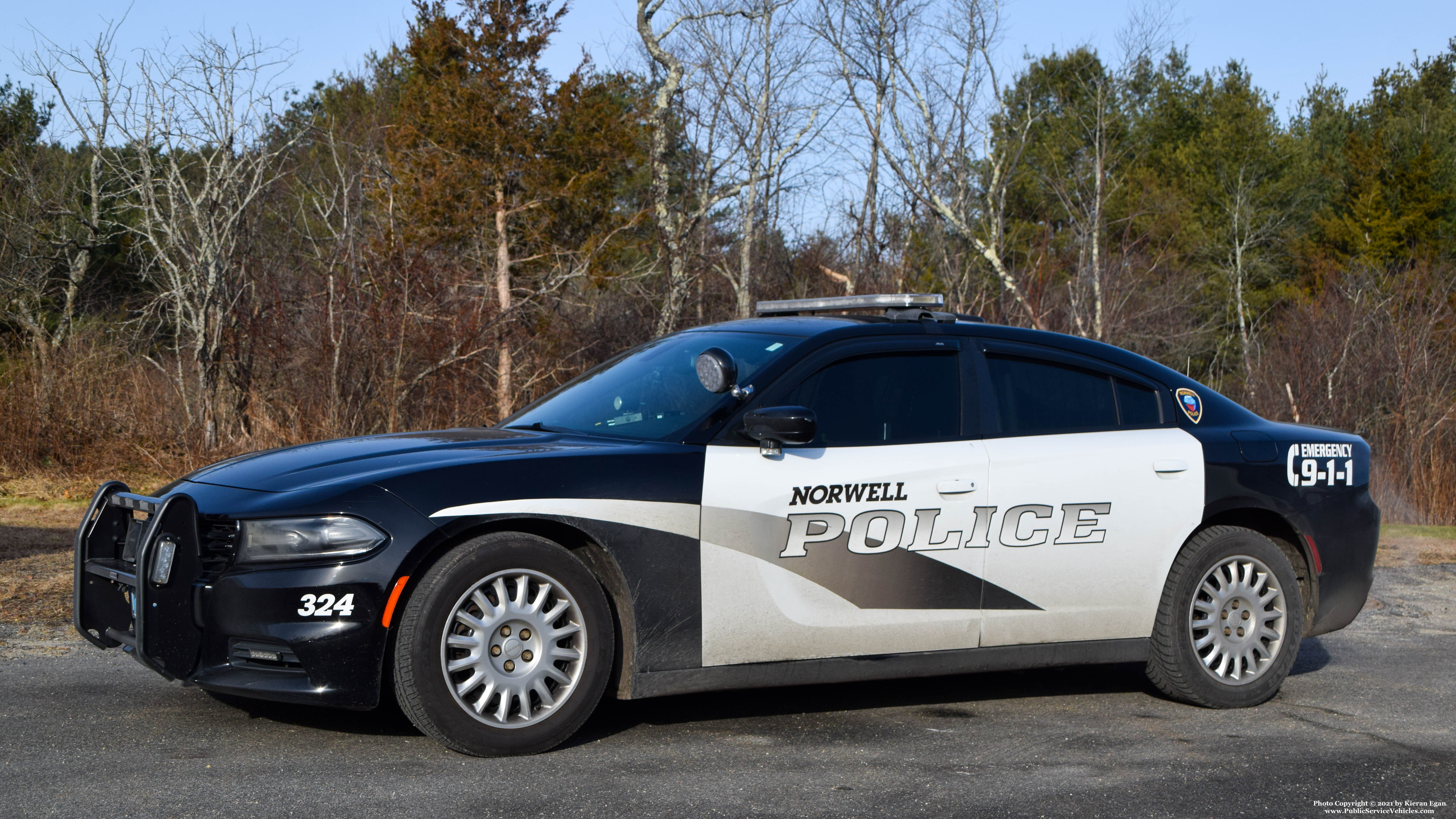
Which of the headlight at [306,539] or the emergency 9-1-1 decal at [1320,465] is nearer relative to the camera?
the headlight at [306,539]

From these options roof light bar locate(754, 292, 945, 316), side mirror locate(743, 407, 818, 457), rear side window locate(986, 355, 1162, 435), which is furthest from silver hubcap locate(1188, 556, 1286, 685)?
side mirror locate(743, 407, 818, 457)

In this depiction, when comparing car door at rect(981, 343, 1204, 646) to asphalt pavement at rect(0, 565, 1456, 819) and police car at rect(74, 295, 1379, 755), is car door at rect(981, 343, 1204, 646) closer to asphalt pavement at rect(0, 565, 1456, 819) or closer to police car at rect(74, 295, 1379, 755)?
police car at rect(74, 295, 1379, 755)

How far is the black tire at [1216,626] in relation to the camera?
5527 mm

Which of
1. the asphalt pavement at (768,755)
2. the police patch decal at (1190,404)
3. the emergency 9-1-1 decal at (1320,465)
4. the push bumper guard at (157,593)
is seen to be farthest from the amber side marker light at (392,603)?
the emergency 9-1-1 decal at (1320,465)

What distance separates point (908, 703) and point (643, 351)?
1.94 meters

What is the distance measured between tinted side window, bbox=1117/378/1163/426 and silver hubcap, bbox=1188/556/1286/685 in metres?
0.69

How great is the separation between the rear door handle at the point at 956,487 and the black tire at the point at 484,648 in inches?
55.0

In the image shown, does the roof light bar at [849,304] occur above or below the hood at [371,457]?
above

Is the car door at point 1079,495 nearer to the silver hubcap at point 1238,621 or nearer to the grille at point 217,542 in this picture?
the silver hubcap at point 1238,621

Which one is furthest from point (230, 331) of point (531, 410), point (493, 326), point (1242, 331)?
point (1242, 331)

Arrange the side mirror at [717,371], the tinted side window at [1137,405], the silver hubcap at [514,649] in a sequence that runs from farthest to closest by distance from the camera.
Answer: the tinted side window at [1137,405] < the side mirror at [717,371] < the silver hubcap at [514,649]

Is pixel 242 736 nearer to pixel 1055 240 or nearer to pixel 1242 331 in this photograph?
pixel 1055 240

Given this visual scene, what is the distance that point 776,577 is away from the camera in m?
4.76

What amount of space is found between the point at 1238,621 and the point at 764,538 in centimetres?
235
